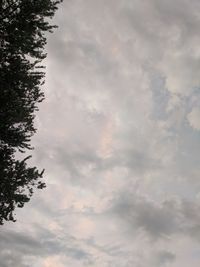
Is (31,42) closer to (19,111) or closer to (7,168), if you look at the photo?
(19,111)

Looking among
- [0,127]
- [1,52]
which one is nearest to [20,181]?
[0,127]

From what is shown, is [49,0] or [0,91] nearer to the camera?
[0,91]

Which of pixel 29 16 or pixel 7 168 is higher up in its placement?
pixel 29 16

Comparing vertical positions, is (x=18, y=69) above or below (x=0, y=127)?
above

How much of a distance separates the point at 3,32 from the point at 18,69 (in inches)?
86.0

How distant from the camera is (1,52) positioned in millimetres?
23594

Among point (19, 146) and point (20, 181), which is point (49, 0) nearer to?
point (19, 146)

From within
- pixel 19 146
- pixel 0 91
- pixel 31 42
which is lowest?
pixel 19 146

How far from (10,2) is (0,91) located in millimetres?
5278

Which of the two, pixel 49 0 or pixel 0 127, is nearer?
pixel 0 127

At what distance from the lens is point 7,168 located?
23297 mm

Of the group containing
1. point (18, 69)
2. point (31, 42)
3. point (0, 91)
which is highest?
point (31, 42)

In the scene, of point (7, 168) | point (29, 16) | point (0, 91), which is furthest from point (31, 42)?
point (7, 168)

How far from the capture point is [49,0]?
24.7 m
